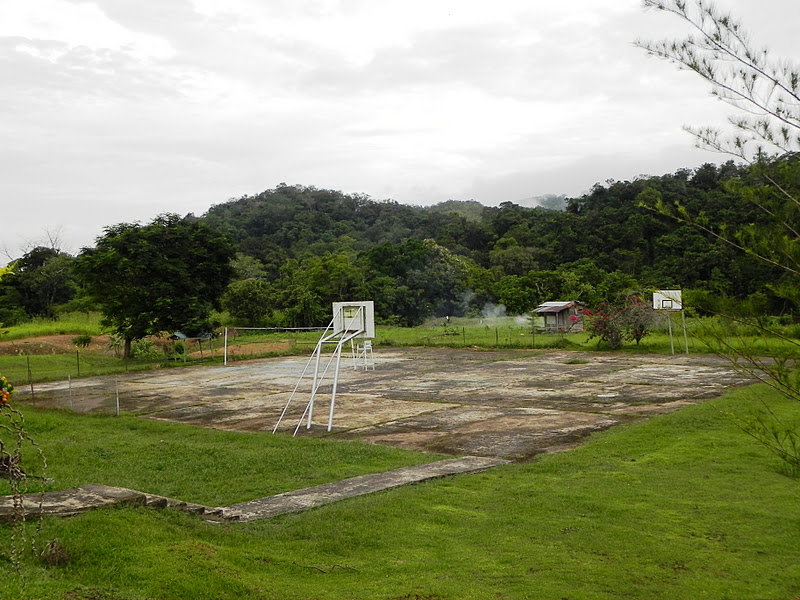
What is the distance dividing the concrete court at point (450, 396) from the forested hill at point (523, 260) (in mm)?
10816

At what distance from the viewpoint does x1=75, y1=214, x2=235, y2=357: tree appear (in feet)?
90.9

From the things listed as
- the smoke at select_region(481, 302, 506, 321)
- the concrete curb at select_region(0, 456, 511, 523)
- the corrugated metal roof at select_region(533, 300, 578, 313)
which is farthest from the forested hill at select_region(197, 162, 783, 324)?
the concrete curb at select_region(0, 456, 511, 523)

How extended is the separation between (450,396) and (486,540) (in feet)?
33.7

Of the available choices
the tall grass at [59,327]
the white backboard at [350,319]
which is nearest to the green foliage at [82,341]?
the tall grass at [59,327]

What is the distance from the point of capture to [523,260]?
1815 inches

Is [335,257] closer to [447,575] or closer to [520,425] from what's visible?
[520,425]

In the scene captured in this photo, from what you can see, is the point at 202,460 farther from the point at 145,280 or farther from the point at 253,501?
the point at 145,280

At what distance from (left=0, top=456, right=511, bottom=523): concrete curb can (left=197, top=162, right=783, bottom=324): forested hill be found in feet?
74.8

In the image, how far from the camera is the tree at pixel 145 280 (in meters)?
27.7

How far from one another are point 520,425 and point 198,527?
7209 mm

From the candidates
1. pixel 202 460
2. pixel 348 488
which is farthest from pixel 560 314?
pixel 348 488

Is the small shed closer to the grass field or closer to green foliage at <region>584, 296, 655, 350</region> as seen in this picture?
the grass field

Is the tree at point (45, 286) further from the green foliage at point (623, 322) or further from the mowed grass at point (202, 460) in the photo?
the mowed grass at point (202, 460)

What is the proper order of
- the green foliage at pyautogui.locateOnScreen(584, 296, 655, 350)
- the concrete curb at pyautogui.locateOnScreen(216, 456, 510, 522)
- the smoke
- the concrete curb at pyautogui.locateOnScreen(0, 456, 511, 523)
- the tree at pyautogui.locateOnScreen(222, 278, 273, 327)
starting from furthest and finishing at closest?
1. the smoke
2. the tree at pyautogui.locateOnScreen(222, 278, 273, 327)
3. the green foliage at pyautogui.locateOnScreen(584, 296, 655, 350)
4. the concrete curb at pyautogui.locateOnScreen(216, 456, 510, 522)
5. the concrete curb at pyautogui.locateOnScreen(0, 456, 511, 523)
